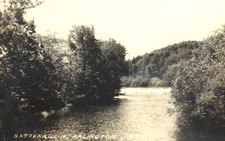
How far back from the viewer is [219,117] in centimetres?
3409

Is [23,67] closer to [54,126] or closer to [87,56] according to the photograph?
[54,126]

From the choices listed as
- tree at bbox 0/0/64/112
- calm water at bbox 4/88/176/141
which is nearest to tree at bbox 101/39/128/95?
tree at bbox 0/0/64/112

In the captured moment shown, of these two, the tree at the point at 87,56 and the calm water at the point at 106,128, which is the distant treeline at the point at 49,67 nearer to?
the tree at the point at 87,56

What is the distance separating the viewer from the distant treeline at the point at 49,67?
4516cm

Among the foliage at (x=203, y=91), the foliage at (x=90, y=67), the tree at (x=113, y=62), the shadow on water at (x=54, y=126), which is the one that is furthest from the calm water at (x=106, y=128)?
the tree at (x=113, y=62)

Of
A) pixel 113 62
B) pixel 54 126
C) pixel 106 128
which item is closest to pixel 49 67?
pixel 54 126

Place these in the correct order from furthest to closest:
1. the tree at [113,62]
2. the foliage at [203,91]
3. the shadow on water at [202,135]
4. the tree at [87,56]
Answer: the tree at [113,62] < the tree at [87,56] < the shadow on water at [202,135] < the foliage at [203,91]

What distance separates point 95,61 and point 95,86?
11.5 meters

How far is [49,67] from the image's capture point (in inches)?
2640

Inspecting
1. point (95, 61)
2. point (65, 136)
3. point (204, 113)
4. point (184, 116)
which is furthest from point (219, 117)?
point (95, 61)

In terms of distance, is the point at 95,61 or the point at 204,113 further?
the point at 95,61

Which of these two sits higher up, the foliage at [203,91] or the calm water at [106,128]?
the foliage at [203,91]

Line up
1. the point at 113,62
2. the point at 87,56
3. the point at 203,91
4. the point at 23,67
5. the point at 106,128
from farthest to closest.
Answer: the point at 113,62 → the point at 87,56 → the point at 23,67 → the point at 106,128 → the point at 203,91

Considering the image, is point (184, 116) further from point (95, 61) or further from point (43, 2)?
point (95, 61)
